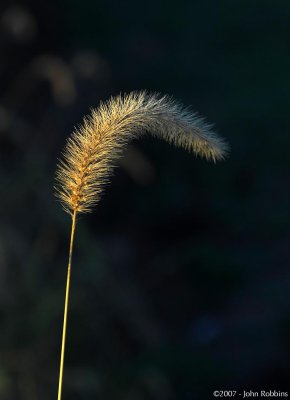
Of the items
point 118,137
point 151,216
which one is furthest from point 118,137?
point 151,216

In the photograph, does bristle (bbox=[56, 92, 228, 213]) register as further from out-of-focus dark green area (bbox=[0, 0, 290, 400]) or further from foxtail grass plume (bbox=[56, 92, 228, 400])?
out-of-focus dark green area (bbox=[0, 0, 290, 400])

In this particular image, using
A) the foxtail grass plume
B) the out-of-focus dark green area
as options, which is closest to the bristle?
the foxtail grass plume

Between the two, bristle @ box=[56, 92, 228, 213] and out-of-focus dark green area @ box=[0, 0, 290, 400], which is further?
out-of-focus dark green area @ box=[0, 0, 290, 400]

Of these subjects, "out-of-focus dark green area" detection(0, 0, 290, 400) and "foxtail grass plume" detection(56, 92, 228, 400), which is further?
"out-of-focus dark green area" detection(0, 0, 290, 400)

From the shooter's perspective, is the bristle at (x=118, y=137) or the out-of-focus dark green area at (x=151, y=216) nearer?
the bristle at (x=118, y=137)

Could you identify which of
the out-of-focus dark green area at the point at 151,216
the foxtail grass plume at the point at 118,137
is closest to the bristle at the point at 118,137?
the foxtail grass plume at the point at 118,137

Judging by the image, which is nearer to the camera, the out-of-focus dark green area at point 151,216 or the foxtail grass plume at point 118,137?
the foxtail grass plume at point 118,137

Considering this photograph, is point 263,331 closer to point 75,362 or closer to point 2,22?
point 75,362

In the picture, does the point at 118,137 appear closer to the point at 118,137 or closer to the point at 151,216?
the point at 118,137

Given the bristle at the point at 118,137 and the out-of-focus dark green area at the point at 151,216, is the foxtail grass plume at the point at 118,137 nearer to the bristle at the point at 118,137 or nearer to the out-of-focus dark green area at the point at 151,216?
the bristle at the point at 118,137
